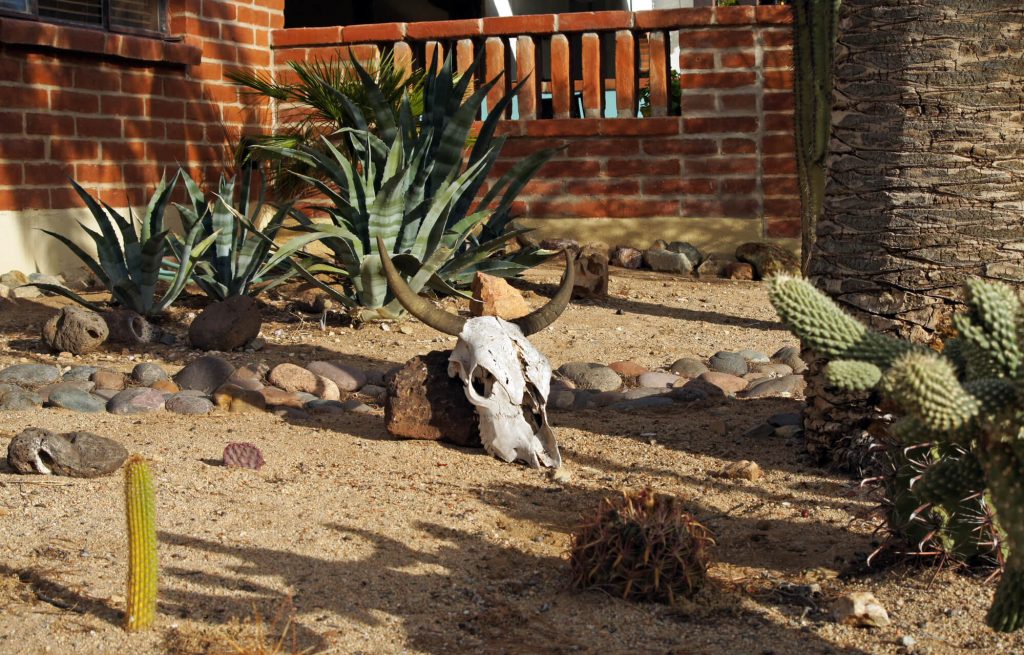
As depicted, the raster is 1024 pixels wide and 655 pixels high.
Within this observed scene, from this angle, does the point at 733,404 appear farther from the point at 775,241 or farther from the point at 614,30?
the point at 614,30

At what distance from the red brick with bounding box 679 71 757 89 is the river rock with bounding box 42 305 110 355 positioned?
193 inches

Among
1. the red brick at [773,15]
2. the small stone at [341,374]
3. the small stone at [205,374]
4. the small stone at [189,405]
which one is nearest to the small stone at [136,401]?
the small stone at [189,405]

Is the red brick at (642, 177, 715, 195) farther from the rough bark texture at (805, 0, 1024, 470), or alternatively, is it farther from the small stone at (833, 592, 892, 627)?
the small stone at (833, 592, 892, 627)

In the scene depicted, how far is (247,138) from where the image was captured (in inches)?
369

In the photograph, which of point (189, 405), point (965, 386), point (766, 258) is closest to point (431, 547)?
point (965, 386)

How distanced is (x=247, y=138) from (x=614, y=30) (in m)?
3.07

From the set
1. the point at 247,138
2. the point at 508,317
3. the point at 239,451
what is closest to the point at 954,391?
the point at 239,451

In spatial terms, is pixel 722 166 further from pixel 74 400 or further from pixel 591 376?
pixel 74 400

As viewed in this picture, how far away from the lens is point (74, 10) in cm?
811

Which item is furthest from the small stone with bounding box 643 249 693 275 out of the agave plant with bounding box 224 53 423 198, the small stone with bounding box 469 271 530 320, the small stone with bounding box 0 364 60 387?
the small stone with bounding box 0 364 60 387

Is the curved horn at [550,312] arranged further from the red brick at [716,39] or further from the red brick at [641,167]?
the red brick at [716,39]

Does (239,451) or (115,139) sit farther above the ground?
(115,139)

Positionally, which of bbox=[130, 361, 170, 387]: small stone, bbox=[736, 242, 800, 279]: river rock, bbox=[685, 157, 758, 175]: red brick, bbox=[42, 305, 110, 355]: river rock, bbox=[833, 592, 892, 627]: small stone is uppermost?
bbox=[685, 157, 758, 175]: red brick

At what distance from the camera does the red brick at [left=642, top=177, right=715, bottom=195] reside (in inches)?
356
